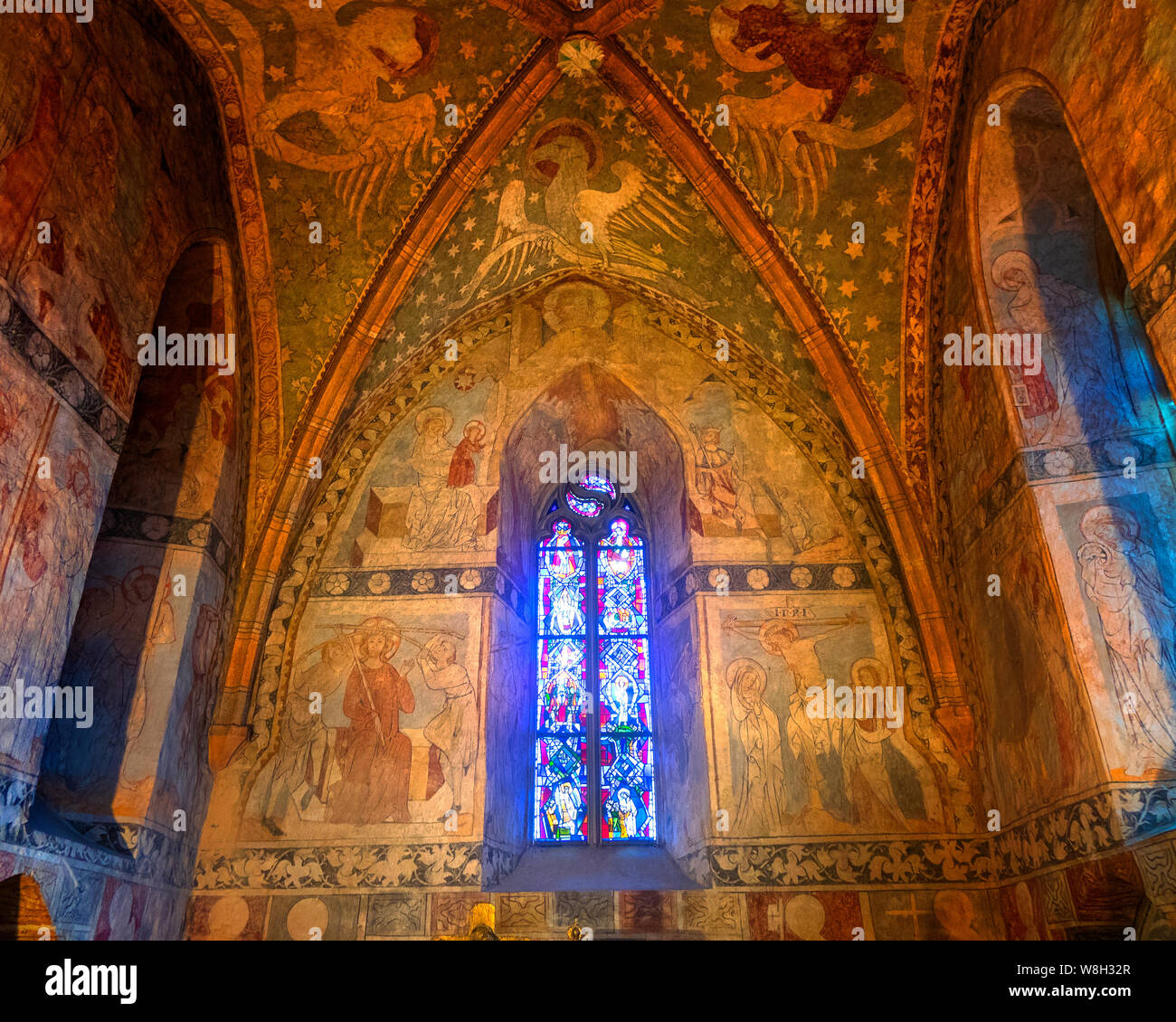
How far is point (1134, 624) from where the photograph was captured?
6934mm

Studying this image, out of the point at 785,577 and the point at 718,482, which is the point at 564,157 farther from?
the point at 785,577

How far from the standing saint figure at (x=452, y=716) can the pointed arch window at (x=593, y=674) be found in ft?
3.96

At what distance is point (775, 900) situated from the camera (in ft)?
27.5

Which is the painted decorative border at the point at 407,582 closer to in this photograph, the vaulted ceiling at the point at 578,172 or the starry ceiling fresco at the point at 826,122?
the vaulted ceiling at the point at 578,172

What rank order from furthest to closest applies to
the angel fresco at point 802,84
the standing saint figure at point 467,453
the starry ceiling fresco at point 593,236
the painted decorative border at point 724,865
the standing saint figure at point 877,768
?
the standing saint figure at point 467,453 < the starry ceiling fresco at point 593,236 < the standing saint figure at point 877,768 < the painted decorative border at point 724,865 < the angel fresco at point 802,84

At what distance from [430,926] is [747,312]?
6.77 m

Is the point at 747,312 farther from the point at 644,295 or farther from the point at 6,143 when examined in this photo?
the point at 6,143

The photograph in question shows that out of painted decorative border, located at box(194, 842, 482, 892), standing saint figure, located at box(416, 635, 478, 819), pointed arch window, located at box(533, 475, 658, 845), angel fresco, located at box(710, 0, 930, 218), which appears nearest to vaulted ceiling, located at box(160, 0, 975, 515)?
angel fresco, located at box(710, 0, 930, 218)

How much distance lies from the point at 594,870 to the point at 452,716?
1.98 m

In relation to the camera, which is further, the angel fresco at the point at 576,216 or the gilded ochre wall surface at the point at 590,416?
the angel fresco at the point at 576,216

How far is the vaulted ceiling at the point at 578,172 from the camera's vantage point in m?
8.47

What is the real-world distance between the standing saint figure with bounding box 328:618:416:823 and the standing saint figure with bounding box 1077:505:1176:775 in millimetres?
6011

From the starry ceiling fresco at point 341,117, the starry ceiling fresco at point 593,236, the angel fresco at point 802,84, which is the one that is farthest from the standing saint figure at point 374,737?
the angel fresco at point 802,84

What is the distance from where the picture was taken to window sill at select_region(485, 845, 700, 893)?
8.70m
